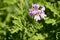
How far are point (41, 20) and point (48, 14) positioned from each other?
11 centimetres

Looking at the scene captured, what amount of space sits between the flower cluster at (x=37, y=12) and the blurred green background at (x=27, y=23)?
0.19 ft

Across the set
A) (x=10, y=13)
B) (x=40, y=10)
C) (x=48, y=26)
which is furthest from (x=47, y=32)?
(x=10, y=13)

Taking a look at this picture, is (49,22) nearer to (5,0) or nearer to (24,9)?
(24,9)

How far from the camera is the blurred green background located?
8.38 feet

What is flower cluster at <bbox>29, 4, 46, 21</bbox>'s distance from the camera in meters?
2.56

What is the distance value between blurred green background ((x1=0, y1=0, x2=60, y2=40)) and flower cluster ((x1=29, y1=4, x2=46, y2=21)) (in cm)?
6

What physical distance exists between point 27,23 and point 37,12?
0.16 meters

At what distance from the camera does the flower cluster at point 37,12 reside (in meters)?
2.56

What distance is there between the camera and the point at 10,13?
274cm

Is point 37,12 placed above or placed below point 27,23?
above

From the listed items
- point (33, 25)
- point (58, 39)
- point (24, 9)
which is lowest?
point (58, 39)

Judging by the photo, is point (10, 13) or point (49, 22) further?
point (10, 13)

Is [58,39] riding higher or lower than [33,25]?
lower

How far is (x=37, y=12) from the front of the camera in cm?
256
